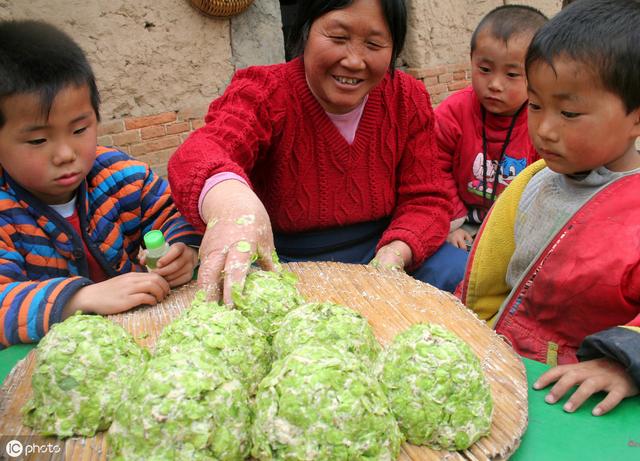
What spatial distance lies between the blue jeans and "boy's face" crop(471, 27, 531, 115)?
98cm

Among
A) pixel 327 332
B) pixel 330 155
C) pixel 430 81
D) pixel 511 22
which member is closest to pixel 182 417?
pixel 327 332

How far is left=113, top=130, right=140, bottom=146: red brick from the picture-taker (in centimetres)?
405

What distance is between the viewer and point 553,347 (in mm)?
1719

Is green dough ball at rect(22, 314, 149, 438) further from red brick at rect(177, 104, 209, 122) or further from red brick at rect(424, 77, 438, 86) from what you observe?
red brick at rect(424, 77, 438, 86)

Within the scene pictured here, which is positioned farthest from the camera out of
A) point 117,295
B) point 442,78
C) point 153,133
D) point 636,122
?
point 442,78

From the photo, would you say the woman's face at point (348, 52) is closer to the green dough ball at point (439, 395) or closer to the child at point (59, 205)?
the child at point (59, 205)

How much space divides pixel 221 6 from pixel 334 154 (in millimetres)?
2385

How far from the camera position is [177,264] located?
1.92 meters

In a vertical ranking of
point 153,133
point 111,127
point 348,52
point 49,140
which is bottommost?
point 153,133

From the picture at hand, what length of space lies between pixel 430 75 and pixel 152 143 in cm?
289

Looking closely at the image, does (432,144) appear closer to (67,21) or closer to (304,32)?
(304,32)

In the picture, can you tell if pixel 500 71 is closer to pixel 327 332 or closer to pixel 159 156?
A: pixel 327 332

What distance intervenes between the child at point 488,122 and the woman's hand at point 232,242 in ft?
5.34

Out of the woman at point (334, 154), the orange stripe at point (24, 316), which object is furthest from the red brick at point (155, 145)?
the orange stripe at point (24, 316)
